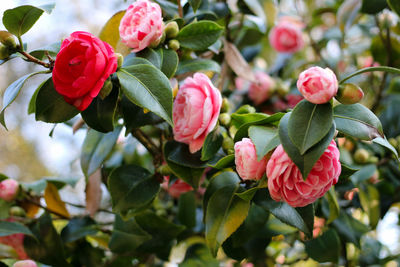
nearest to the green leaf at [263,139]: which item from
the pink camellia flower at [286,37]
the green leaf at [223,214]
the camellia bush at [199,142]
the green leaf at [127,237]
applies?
the camellia bush at [199,142]

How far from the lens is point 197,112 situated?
582 millimetres

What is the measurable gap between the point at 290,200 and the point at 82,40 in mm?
309

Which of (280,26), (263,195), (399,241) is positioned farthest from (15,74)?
(263,195)

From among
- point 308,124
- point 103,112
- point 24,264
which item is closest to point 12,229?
point 24,264

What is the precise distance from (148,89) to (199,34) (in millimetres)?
185

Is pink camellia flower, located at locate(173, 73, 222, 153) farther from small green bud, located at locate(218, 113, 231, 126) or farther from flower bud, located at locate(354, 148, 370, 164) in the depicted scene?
flower bud, located at locate(354, 148, 370, 164)

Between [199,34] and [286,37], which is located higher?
[199,34]

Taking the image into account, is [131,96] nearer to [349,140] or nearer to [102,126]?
[102,126]

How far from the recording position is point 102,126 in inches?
21.1

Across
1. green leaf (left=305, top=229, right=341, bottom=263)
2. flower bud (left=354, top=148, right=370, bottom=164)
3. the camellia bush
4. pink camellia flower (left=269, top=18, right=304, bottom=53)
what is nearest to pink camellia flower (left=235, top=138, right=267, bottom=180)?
the camellia bush

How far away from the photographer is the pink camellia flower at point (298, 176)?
0.45 metres

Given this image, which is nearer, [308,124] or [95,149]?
[308,124]

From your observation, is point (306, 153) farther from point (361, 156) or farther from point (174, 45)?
point (361, 156)

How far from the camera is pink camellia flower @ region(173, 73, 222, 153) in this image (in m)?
0.57
